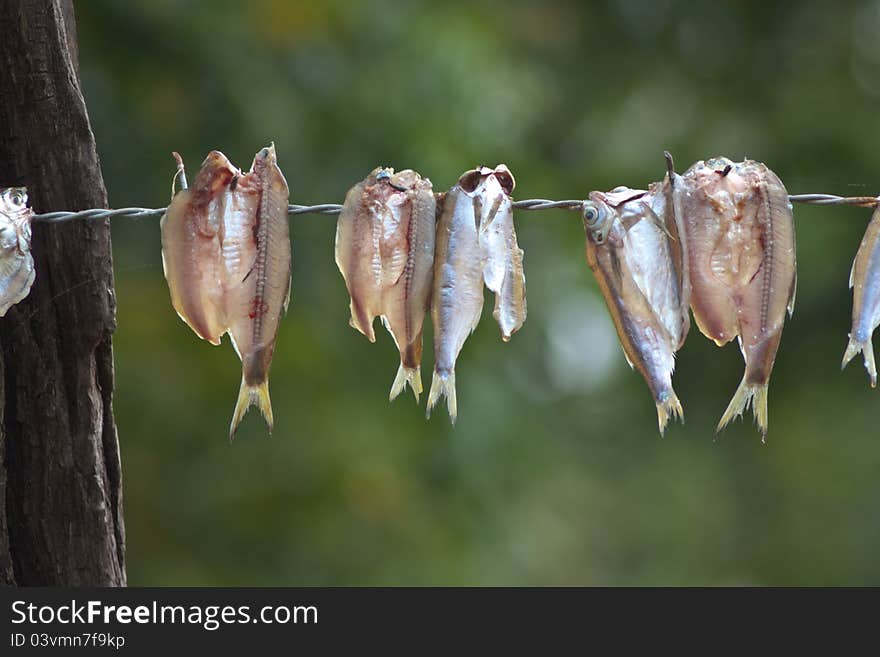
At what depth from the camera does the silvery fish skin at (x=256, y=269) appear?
2320mm

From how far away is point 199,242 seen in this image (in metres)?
2.33

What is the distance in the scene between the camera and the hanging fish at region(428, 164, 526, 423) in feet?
7.63

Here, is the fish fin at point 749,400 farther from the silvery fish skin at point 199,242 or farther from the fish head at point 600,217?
the silvery fish skin at point 199,242

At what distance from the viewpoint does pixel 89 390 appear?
258 centimetres

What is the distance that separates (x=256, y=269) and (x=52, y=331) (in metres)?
0.56

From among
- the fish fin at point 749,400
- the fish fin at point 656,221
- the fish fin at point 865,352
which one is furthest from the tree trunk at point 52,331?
the fish fin at point 865,352

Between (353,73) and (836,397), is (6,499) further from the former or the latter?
(836,397)

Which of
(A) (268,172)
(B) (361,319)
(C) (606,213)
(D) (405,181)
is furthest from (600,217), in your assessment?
(A) (268,172)

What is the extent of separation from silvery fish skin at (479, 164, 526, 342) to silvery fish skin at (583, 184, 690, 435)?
159 mm

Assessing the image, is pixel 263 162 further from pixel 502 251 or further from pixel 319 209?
pixel 502 251

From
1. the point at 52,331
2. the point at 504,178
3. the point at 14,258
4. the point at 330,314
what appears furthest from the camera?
the point at 330,314

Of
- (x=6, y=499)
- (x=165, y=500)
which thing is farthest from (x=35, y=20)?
(x=165, y=500)

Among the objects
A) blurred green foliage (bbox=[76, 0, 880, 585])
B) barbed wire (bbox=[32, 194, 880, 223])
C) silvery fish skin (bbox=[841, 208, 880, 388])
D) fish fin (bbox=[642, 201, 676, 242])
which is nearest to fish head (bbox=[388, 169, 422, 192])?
barbed wire (bbox=[32, 194, 880, 223])

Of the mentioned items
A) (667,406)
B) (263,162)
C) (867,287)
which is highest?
(263,162)
